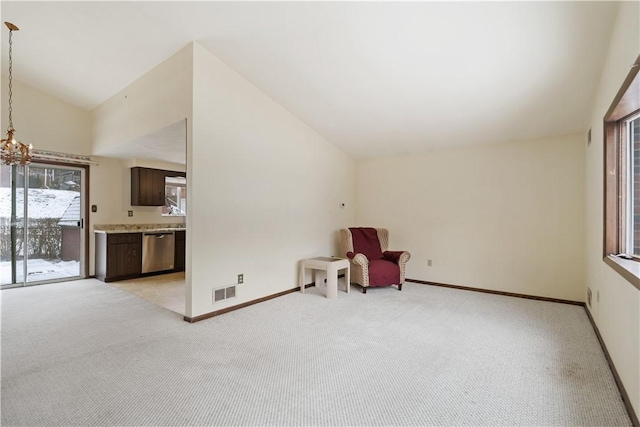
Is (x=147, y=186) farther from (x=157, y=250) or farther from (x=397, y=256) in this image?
(x=397, y=256)

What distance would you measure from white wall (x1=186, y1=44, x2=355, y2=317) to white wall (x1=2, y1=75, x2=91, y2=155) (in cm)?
347

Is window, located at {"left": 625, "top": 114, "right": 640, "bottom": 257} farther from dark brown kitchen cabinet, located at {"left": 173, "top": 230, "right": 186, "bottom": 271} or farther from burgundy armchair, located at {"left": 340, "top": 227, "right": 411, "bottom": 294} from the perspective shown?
dark brown kitchen cabinet, located at {"left": 173, "top": 230, "right": 186, "bottom": 271}

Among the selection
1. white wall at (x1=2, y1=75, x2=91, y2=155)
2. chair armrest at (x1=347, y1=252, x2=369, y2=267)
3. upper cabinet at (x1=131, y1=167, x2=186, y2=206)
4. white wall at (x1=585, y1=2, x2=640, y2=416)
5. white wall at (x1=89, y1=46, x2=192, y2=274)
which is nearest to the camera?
white wall at (x1=585, y1=2, x2=640, y2=416)

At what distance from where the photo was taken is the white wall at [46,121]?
467 cm

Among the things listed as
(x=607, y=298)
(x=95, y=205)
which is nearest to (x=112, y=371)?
(x=607, y=298)

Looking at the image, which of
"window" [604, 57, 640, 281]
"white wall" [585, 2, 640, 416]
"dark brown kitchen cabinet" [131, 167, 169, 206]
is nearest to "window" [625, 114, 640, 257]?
"window" [604, 57, 640, 281]

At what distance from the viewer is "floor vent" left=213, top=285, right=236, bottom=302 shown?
3.47 m

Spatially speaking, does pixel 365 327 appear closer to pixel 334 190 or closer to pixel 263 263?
pixel 263 263

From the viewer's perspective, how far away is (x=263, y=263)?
4090 millimetres

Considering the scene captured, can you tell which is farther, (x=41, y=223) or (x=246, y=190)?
(x=41, y=223)

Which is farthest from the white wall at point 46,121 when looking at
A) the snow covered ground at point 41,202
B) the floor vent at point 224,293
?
Answer: the floor vent at point 224,293

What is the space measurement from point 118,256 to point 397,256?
4.69 metres

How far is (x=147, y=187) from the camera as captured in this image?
19.0 ft

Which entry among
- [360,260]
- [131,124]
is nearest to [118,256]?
[131,124]
